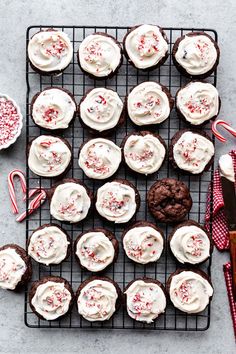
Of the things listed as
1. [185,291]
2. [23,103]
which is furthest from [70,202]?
[185,291]

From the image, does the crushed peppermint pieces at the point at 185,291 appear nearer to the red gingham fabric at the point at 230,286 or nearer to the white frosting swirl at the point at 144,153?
the red gingham fabric at the point at 230,286

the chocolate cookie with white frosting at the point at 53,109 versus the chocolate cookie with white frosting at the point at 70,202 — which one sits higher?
the chocolate cookie with white frosting at the point at 53,109

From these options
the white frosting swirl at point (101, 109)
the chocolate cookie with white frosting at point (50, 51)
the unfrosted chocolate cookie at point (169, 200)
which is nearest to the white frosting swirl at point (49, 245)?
the unfrosted chocolate cookie at point (169, 200)

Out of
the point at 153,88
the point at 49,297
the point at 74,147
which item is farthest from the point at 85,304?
the point at 153,88

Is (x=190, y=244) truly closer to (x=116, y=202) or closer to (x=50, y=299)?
(x=116, y=202)

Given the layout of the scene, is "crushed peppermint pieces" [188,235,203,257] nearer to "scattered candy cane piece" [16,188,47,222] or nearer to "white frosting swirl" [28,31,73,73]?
"scattered candy cane piece" [16,188,47,222]

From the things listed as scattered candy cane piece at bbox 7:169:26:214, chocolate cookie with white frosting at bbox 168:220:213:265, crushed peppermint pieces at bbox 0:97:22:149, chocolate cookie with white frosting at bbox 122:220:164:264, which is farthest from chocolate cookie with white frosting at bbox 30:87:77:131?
chocolate cookie with white frosting at bbox 168:220:213:265

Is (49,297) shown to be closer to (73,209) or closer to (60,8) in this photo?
(73,209)
